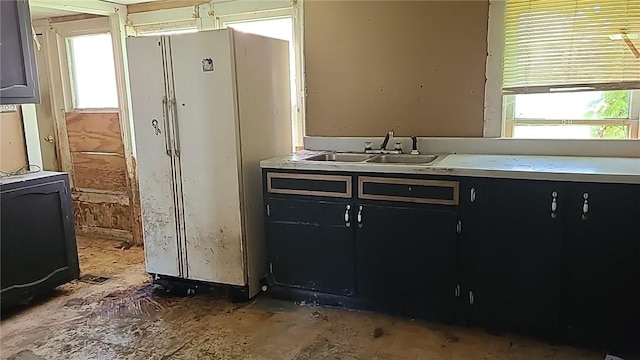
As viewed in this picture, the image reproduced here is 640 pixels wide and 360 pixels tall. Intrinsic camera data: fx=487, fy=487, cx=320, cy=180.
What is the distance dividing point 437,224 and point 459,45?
1215 millimetres

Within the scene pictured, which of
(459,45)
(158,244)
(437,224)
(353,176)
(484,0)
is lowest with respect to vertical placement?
(158,244)

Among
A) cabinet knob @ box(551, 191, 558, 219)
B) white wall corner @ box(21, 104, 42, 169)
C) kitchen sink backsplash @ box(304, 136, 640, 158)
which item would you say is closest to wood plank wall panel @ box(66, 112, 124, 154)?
white wall corner @ box(21, 104, 42, 169)

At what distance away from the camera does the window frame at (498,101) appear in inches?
117

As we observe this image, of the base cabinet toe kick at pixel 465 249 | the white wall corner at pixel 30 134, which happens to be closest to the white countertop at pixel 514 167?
the base cabinet toe kick at pixel 465 249

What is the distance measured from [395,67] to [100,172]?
3.03 meters

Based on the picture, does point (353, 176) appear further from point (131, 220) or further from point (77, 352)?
point (131, 220)

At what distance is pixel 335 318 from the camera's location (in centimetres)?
296

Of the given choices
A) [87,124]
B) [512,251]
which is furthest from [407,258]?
[87,124]

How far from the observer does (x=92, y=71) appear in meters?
4.57

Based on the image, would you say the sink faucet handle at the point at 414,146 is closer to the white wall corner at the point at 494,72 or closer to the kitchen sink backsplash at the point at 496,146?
the kitchen sink backsplash at the point at 496,146

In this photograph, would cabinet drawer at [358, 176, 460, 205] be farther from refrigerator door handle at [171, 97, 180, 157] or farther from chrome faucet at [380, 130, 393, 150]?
refrigerator door handle at [171, 97, 180, 157]

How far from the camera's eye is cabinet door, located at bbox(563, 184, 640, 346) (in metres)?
2.32

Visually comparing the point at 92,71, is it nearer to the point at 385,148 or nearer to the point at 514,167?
the point at 385,148

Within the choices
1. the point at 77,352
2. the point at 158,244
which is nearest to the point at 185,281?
the point at 158,244
